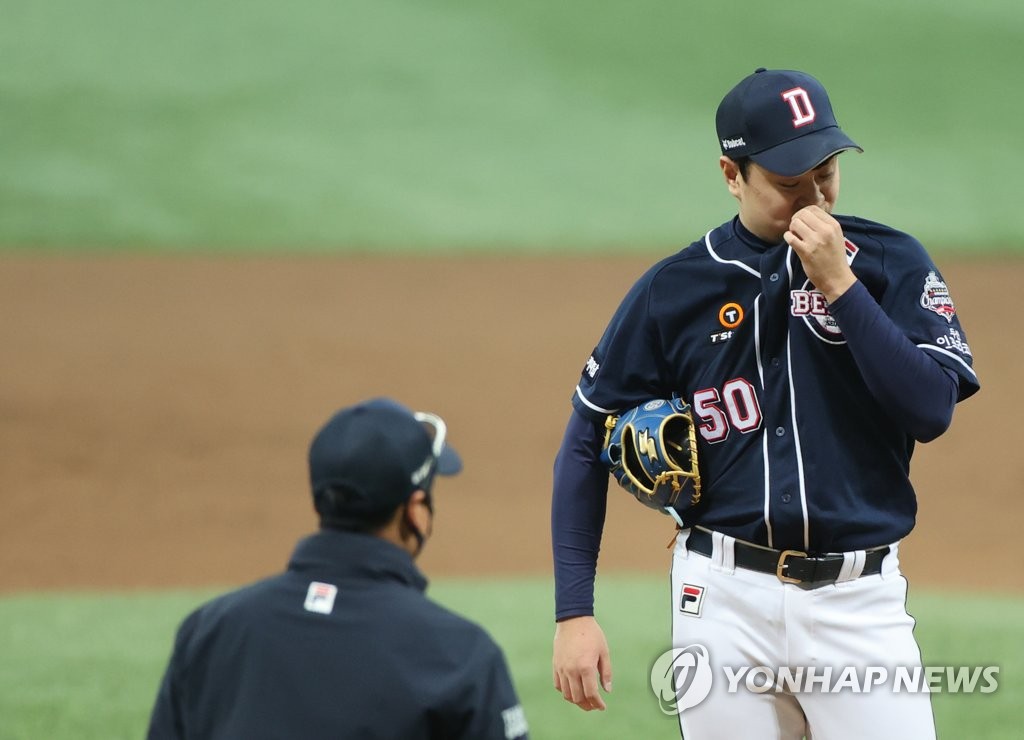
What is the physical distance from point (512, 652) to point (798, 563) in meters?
3.94

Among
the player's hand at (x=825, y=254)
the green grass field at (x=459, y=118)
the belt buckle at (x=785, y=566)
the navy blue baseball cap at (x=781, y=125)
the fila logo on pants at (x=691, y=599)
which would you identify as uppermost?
the green grass field at (x=459, y=118)

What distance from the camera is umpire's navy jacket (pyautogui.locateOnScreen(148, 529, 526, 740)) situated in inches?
90.3

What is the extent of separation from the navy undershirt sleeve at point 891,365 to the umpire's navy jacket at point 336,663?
104 cm

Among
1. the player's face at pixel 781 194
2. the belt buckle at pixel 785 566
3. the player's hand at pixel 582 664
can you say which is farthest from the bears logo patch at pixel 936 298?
the player's hand at pixel 582 664

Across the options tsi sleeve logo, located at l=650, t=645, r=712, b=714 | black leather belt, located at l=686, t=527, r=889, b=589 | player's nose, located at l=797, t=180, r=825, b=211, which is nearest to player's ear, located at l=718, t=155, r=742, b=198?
player's nose, located at l=797, t=180, r=825, b=211

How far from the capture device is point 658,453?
3105 mm

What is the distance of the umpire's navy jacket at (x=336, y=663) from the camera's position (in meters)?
2.29

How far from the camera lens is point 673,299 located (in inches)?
127

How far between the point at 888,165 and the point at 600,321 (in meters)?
5.74

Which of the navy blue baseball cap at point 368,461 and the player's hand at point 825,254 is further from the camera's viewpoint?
the player's hand at point 825,254

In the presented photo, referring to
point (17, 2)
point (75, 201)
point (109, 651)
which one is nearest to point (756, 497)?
point (109, 651)

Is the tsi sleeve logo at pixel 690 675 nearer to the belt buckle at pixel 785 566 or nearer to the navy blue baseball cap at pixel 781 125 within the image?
the belt buckle at pixel 785 566

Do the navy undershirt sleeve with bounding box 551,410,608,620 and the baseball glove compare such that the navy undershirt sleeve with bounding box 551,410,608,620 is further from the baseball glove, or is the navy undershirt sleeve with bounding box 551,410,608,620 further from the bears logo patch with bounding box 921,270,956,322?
the bears logo patch with bounding box 921,270,956,322

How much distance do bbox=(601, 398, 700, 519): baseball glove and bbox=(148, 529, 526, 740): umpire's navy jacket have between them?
863mm
